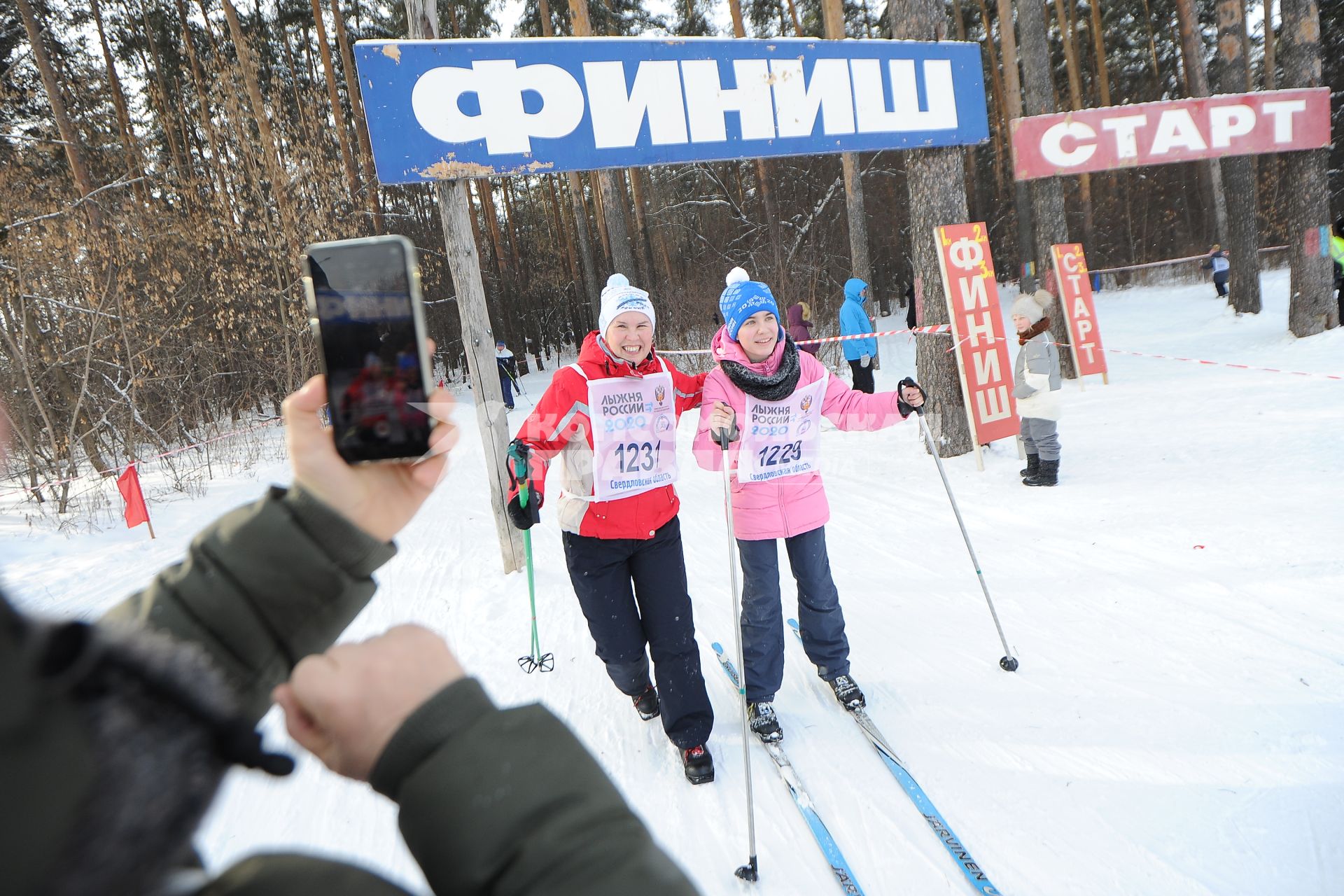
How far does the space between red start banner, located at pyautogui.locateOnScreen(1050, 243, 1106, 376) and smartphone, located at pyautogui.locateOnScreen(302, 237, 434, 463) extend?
1032 centimetres

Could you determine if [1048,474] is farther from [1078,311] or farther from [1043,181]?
[1043,181]

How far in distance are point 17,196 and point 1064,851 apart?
12014 millimetres

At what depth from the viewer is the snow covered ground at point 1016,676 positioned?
2.35m

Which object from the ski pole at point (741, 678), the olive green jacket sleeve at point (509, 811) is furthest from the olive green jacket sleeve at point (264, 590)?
the ski pole at point (741, 678)

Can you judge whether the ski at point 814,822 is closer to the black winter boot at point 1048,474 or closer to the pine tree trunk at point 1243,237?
the black winter boot at point 1048,474

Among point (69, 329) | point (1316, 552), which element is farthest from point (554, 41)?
point (69, 329)

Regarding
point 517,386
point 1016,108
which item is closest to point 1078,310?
point 517,386

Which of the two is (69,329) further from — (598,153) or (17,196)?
(598,153)

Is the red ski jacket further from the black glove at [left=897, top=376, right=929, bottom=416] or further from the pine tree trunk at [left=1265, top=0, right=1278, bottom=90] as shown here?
the pine tree trunk at [left=1265, top=0, right=1278, bottom=90]

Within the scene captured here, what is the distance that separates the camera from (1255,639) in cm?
330

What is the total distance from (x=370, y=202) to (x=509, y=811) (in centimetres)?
1744

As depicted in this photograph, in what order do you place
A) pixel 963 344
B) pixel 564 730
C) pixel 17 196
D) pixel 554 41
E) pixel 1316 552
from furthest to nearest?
pixel 17 196 < pixel 963 344 < pixel 554 41 < pixel 1316 552 < pixel 564 730

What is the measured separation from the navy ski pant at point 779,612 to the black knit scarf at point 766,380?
2.19 feet

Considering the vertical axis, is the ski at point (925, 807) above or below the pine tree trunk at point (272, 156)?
below
